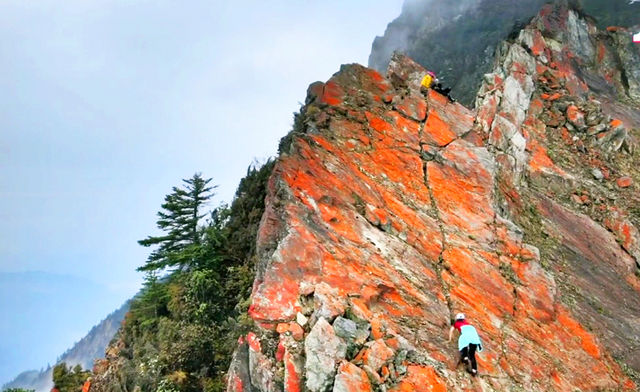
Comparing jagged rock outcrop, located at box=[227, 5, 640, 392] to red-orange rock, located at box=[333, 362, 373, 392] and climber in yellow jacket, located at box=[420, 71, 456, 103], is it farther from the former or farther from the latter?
climber in yellow jacket, located at box=[420, 71, 456, 103]

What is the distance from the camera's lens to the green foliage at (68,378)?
25.3 metres

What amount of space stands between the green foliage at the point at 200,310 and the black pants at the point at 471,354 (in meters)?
6.96

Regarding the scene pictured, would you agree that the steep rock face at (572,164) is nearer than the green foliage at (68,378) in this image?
Yes

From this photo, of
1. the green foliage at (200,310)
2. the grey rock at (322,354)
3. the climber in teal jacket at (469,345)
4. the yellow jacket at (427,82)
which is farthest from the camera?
the yellow jacket at (427,82)

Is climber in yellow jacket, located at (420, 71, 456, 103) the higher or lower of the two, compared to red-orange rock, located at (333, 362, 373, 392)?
higher

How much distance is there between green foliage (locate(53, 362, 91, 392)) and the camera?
25.3m

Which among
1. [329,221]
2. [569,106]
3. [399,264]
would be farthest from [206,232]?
[569,106]

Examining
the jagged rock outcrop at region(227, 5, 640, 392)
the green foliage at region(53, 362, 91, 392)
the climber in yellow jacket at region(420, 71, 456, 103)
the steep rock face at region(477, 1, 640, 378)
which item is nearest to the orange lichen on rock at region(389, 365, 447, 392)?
the jagged rock outcrop at region(227, 5, 640, 392)

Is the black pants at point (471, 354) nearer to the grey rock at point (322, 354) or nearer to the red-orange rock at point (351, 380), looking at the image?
the red-orange rock at point (351, 380)

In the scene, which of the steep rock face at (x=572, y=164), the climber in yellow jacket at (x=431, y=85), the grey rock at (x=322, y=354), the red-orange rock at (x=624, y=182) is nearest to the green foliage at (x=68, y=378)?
the grey rock at (x=322, y=354)

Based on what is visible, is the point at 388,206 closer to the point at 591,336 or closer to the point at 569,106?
the point at 591,336

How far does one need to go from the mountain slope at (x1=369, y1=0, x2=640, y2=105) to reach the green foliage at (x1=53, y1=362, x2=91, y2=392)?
38.4m

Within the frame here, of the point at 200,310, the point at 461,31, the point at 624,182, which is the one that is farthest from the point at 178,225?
the point at 461,31

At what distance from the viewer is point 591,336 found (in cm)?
1928
